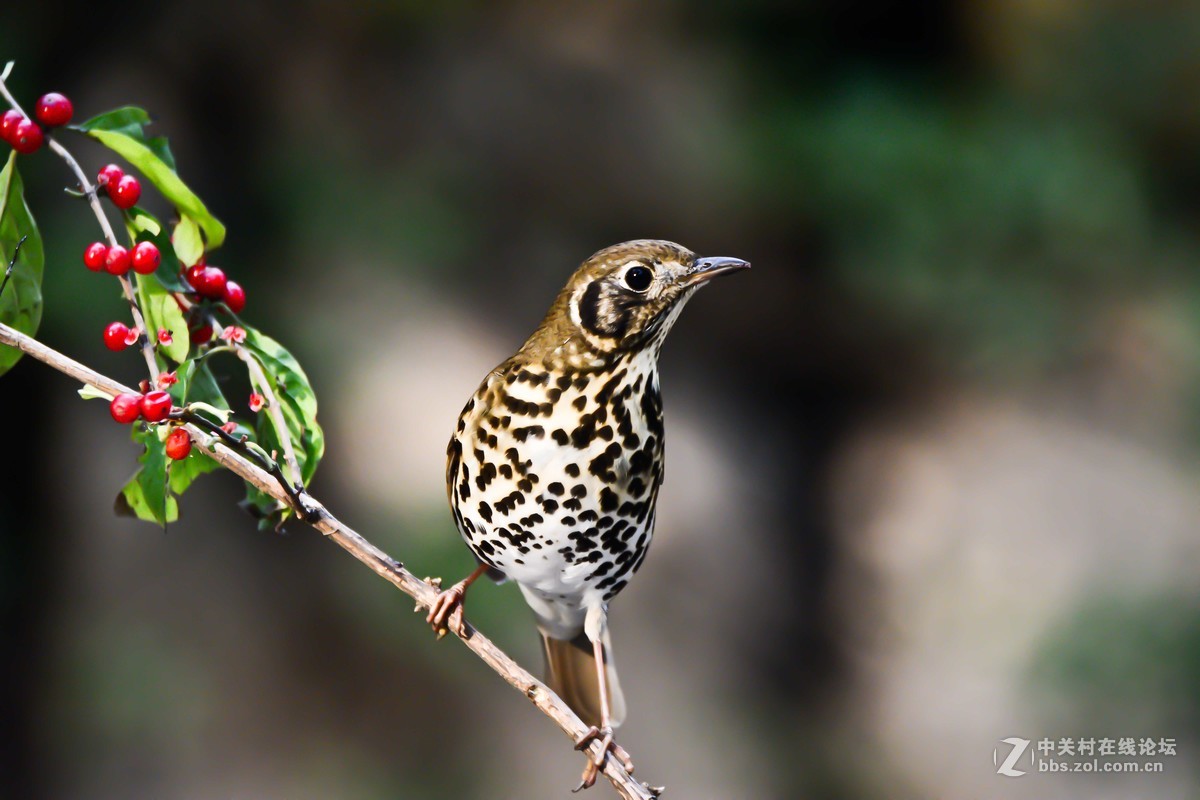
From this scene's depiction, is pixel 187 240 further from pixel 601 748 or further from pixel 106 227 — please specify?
pixel 601 748

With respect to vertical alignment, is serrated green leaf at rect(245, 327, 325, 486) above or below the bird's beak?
below

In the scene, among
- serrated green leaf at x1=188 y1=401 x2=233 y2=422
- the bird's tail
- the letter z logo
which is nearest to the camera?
serrated green leaf at x1=188 y1=401 x2=233 y2=422

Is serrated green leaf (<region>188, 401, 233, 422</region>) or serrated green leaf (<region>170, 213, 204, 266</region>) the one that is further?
serrated green leaf (<region>170, 213, 204, 266</region>)

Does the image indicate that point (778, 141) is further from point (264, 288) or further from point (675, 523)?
point (264, 288)

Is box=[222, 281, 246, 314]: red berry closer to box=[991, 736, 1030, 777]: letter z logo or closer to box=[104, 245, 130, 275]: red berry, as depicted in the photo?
box=[104, 245, 130, 275]: red berry

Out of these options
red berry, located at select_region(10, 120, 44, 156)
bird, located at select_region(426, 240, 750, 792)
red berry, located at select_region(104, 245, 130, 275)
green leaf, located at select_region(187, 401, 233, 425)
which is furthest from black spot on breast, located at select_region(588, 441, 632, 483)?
red berry, located at select_region(10, 120, 44, 156)

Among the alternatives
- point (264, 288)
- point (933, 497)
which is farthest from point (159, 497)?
point (933, 497)

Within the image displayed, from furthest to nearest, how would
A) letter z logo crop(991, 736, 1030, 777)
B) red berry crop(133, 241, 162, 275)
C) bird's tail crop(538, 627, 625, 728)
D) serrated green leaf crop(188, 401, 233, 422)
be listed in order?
letter z logo crop(991, 736, 1030, 777) < bird's tail crop(538, 627, 625, 728) < red berry crop(133, 241, 162, 275) < serrated green leaf crop(188, 401, 233, 422)
